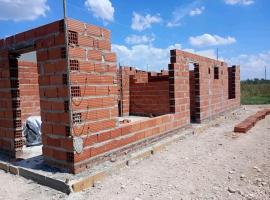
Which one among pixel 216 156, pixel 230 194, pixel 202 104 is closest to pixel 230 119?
pixel 202 104

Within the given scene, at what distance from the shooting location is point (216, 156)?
486 centimetres

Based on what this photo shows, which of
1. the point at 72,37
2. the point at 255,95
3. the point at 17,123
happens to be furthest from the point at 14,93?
the point at 255,95

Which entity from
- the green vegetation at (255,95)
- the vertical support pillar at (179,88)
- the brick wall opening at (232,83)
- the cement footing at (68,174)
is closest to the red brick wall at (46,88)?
the cement footing at (68,174)

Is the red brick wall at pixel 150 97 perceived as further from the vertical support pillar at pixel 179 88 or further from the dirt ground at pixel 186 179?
the dirt ground at pixel 186 179

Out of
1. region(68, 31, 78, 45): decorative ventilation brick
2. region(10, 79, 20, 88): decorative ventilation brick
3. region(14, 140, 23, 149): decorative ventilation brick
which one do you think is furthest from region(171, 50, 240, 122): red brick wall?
region(14, 140, 23, 149): decorative ventilation brick

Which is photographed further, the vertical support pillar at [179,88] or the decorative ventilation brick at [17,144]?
the vertical support pillar at [179,88]

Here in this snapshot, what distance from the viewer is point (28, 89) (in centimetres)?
664

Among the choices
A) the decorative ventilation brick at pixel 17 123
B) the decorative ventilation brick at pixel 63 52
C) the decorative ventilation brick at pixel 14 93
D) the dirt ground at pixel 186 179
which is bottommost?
the dirt ground at pixel 186 179

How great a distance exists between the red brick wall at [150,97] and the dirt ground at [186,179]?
13.9 ft

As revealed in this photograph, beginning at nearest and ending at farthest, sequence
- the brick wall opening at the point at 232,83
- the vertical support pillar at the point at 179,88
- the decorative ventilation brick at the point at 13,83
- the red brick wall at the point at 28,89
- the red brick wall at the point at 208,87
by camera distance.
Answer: the decorative ventilation brick at the point at 13,83, the red brick wall at the point at 28,89, the vertical support pillar at the point at 179,88, the red brick wall at the point at 208,87, the brick wall opening at the point at 232,83

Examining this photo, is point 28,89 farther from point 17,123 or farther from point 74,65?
point 74,65

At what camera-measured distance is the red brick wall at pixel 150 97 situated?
967 centimetres

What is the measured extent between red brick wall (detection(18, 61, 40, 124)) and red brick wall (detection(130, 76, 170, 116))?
4.43m

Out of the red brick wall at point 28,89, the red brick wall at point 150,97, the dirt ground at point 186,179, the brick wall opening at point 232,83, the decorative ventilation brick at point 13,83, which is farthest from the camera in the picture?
the brick wall opening at point 232,83
